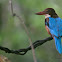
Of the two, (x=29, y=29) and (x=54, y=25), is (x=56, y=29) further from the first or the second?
(x=29, y=29)

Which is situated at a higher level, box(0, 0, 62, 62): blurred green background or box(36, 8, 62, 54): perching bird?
box(36, 8, 62, 54): perching bird

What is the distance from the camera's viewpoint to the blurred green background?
4.33m

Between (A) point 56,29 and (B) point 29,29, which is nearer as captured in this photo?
(A) point 56,29

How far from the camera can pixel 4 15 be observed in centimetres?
532

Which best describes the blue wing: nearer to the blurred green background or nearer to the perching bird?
the perching bird

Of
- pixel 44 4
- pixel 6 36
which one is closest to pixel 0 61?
pixel 44 4

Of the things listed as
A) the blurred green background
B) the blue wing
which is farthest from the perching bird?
the blurred green background

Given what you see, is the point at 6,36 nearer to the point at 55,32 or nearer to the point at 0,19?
the point at 0,19

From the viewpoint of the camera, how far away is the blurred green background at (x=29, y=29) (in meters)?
4.33

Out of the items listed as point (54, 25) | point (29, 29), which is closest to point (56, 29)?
point (54, 25)

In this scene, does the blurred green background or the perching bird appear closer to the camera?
the perching bird

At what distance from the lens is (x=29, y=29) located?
15.7 feet

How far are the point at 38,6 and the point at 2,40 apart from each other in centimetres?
80

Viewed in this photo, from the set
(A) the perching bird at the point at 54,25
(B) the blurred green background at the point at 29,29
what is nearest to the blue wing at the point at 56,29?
(A) the perching bird at the point at 54,25
